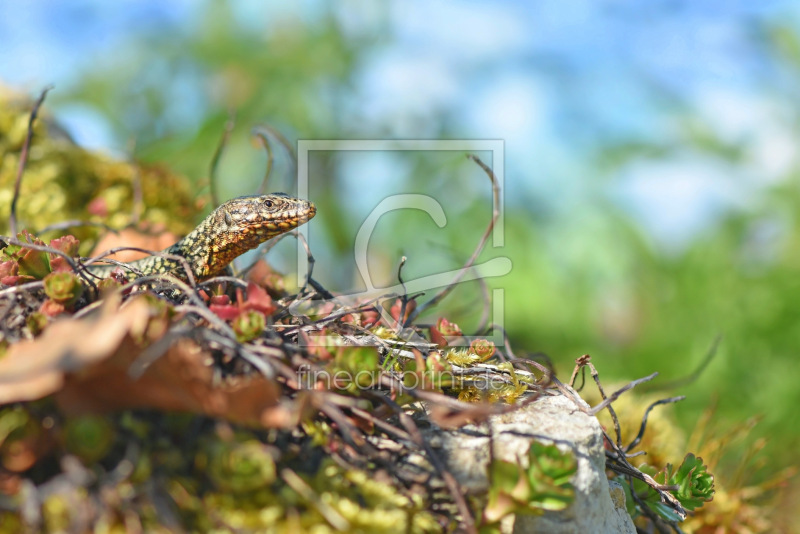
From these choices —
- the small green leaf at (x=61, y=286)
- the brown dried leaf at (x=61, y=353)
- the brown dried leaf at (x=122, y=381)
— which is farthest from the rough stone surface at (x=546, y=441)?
the small green leaf at (x=61, y=286)

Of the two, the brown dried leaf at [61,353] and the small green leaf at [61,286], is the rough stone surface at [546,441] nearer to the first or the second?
the brown dried leaf at [61,353]

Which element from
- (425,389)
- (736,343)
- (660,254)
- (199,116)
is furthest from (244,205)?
(199,116)

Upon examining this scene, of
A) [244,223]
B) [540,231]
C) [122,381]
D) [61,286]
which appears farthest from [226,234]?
[540,231]

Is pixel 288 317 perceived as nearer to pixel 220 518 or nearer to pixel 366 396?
pixel 366 396

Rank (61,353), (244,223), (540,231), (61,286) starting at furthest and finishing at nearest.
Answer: (540,231) < (244,223) < (61,286) < (61,353)

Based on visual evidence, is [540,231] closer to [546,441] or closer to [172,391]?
[546,441]

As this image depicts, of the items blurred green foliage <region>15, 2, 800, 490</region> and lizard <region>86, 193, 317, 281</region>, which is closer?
lizard <region>86, 193, 317, 281</region>

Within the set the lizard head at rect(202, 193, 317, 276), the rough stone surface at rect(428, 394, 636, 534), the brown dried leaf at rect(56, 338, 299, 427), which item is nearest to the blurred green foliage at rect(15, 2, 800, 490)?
the lizard head at rect(202, 193, 317, 276)

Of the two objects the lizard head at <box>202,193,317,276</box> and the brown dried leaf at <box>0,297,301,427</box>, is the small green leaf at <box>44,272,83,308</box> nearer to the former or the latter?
the brown dried leaf at <box>0,297,301,427</box>
